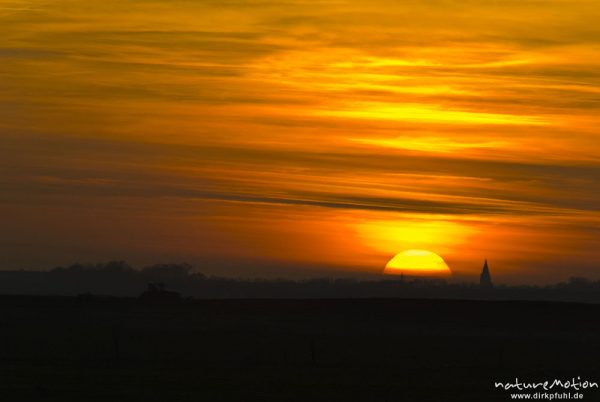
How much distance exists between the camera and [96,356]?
5928cm

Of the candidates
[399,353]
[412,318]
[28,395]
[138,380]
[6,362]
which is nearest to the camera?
[28,395]

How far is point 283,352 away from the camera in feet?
212

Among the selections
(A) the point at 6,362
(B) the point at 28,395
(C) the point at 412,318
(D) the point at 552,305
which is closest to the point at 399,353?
(A) the point at 6,362

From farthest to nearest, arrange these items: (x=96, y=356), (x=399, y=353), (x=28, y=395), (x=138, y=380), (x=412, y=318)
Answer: (x=412, y=318) → (x=399, y=353) → (x=96, y=356) → (x=138, y=380) → (x=28, y=395)

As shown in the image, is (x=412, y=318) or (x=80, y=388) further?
(x=412, y=318)

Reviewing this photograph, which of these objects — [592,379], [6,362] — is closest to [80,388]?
[6,362]

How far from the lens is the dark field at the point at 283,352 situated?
4338 centimetres

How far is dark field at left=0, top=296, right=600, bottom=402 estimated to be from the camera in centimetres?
4338

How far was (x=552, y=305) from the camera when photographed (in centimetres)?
13425

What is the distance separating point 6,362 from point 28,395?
572 inches

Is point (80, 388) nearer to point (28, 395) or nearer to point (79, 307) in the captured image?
point (28, 395)

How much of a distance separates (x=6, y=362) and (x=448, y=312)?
7807 cm

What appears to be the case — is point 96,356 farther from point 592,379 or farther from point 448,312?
point 448,312

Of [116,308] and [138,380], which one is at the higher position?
[116,308]
